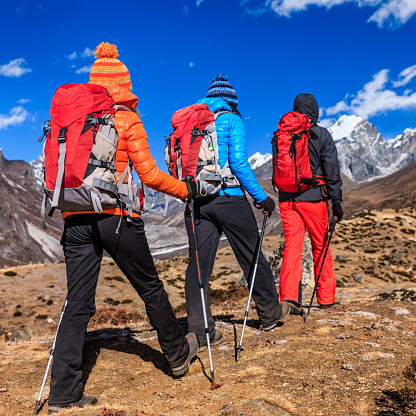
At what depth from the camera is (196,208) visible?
18.3 ft

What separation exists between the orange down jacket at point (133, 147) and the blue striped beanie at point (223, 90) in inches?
77.8

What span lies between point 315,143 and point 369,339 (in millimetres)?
3317

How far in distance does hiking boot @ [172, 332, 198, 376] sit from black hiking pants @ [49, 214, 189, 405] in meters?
0.09

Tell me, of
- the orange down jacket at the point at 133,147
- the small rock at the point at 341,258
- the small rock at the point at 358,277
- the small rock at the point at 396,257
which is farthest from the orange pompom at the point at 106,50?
the small rock at the point at 396,257

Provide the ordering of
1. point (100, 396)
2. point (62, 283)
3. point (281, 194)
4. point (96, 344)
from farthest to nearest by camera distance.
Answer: point (62, 283)
point (281, 194)
point (96, 344)
point (100, 396)

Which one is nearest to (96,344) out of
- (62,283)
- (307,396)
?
(307,396)

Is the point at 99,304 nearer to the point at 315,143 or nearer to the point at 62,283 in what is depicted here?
the point at 62,283

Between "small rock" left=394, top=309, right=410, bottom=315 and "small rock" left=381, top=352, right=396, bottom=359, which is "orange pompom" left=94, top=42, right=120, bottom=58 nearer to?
"small rock" left=381, top=352, right=396, bottom=359

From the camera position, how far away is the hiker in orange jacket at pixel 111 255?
3969 millimetres

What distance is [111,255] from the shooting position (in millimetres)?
4199

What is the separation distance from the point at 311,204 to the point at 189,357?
11.5ft

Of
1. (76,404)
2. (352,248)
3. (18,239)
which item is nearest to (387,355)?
(76,404)

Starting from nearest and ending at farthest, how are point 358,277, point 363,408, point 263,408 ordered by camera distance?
point 363,408, point 263,408, point 358,277

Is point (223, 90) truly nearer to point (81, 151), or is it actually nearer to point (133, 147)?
point (133, 147)
